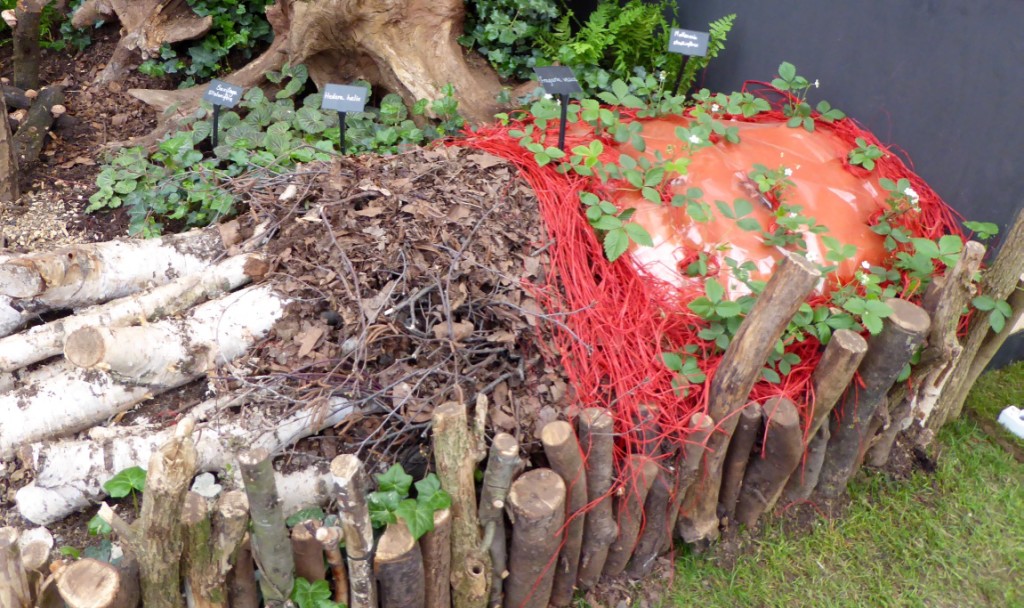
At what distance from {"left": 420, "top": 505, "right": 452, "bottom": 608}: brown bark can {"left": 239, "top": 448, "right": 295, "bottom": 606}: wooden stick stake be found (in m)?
0.37

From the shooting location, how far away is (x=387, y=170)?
310 centimetres

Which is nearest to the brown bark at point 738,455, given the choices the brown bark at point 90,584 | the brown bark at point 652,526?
the brown bark at point 652,526

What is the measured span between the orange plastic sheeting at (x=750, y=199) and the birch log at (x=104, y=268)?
1.79 m

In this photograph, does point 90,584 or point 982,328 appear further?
point 982,328

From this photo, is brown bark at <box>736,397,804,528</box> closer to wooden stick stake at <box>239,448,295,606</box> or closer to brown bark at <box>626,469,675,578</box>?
brown bark at <box>626,469,675,578</box>

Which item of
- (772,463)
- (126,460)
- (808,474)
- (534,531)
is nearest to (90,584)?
(126,460)

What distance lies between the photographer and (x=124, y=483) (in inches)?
86.7

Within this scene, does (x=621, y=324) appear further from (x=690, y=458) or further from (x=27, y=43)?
(x=27, y=43)

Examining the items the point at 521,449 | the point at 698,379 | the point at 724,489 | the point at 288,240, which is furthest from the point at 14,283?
the point at 724,489

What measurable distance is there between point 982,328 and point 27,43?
5.58 meters

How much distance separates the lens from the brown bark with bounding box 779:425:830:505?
8.86ft

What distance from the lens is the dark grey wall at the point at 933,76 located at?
298cm

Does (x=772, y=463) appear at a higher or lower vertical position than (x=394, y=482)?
lower

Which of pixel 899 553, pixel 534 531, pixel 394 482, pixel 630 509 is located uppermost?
pixel 394 482
